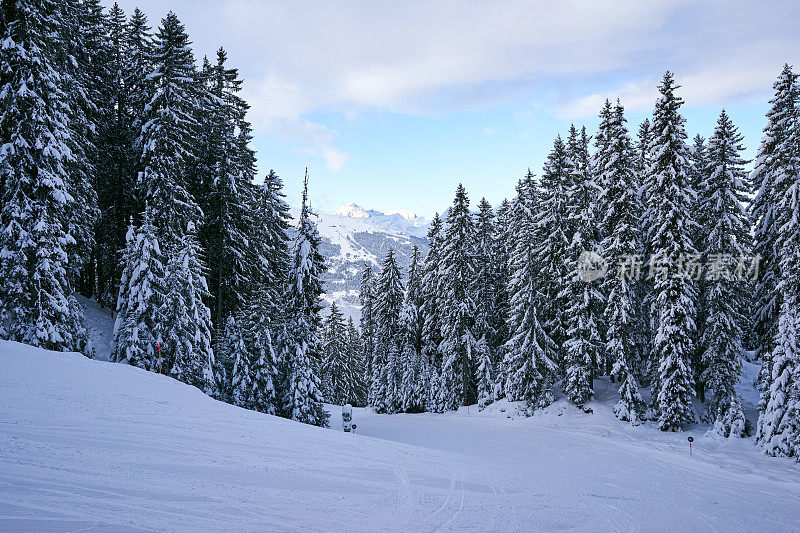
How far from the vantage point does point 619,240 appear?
26.8 m

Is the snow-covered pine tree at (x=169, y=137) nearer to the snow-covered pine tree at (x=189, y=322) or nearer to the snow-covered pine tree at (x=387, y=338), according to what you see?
the snow-covered pine tree at (x=189, y=322)

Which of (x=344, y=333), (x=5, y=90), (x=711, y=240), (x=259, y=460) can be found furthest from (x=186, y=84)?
(x=344, y=333)

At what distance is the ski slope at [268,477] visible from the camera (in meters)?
6.48

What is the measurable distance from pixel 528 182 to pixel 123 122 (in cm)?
3120

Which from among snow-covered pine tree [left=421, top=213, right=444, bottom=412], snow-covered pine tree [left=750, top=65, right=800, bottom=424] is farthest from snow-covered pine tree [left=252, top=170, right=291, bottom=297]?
snow-covered pine tree [left=750, top=65, right=800, bottom=424]

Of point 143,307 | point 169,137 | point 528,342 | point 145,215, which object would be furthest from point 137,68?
point 528,342

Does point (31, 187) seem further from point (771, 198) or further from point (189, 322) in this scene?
point (771, 198)

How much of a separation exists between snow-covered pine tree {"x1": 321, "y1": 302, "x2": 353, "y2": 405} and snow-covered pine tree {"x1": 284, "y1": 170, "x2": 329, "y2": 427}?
2283 centimetres

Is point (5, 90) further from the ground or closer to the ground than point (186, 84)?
closer to the ground

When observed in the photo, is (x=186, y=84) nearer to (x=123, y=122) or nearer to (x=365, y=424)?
(x=123, y=122)

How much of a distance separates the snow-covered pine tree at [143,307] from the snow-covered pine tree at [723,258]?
1113 inches

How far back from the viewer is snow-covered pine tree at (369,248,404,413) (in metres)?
43.9

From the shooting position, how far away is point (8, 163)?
683 inches

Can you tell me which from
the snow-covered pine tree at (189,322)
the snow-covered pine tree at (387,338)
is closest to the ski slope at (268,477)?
the snow-covered pine tree at (189,322)
